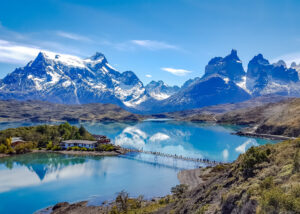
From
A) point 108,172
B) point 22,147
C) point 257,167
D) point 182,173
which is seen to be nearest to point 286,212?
point 257,167

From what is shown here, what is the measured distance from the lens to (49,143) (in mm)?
101500

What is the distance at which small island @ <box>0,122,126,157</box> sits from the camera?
308ft

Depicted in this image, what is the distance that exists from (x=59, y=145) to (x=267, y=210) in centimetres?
10154

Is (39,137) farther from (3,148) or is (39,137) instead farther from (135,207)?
(135,207)

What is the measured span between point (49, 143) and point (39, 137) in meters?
7.75

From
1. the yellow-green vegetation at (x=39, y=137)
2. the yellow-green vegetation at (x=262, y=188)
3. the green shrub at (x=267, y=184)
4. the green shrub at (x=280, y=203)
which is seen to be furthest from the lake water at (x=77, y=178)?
the green shrub at (x=280, y=203)

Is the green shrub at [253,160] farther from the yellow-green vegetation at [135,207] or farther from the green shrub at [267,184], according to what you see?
the yellow-green vegetation at [135,207]

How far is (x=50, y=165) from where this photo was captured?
263 feet

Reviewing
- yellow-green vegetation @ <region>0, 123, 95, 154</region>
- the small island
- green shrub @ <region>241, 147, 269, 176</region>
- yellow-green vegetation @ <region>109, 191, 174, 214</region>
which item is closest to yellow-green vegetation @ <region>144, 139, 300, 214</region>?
green shrub @ <region>241, 147, 269, 176</region>

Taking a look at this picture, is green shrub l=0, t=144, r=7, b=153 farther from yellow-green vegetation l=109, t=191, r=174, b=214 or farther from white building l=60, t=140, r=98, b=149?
yellow-green vegetation l=109, t=191, r=174, b=214

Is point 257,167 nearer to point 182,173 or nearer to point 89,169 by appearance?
point 182,173

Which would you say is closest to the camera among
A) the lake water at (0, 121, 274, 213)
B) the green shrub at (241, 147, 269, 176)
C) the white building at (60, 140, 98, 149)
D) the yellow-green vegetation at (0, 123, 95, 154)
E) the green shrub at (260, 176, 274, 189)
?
the green shrub at (260, 176, 274, 189)

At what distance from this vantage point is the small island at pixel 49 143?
93.8 meters

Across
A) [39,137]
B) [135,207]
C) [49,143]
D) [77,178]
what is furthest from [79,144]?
[135,207]
